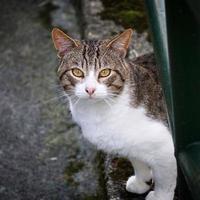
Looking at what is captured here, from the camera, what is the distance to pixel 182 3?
1.33 m

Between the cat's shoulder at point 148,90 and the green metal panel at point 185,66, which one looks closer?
the green metal panel at point 185,66

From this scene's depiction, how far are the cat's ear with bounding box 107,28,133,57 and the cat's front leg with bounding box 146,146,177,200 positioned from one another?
39cm

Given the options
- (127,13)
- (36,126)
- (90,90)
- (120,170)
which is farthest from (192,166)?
(127,13)

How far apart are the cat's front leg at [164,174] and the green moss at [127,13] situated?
140 centimetres

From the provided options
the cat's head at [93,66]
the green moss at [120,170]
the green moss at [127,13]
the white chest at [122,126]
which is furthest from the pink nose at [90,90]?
the green moss at [127,13]

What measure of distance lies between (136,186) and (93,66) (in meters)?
0.61

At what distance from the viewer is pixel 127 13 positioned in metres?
3.60

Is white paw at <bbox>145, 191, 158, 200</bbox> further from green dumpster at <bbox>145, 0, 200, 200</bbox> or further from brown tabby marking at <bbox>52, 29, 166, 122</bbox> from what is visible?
green dumpster at <bbox>145, 0, 200, 200</bbox>

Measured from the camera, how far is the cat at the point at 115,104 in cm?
207

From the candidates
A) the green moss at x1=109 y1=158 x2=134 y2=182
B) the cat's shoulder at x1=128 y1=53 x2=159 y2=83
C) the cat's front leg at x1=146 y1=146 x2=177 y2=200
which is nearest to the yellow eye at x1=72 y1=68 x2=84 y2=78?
the cat's shoulder at x1=128 y1=53 x2=159 y2=83

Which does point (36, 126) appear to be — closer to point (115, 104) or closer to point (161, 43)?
point (115, 104)

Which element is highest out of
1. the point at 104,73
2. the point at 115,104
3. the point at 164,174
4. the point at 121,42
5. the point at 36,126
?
the point at 121,42

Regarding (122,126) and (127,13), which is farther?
(127,13)

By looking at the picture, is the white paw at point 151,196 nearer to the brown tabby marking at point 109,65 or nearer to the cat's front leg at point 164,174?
the cat's front leg at point 164,174
